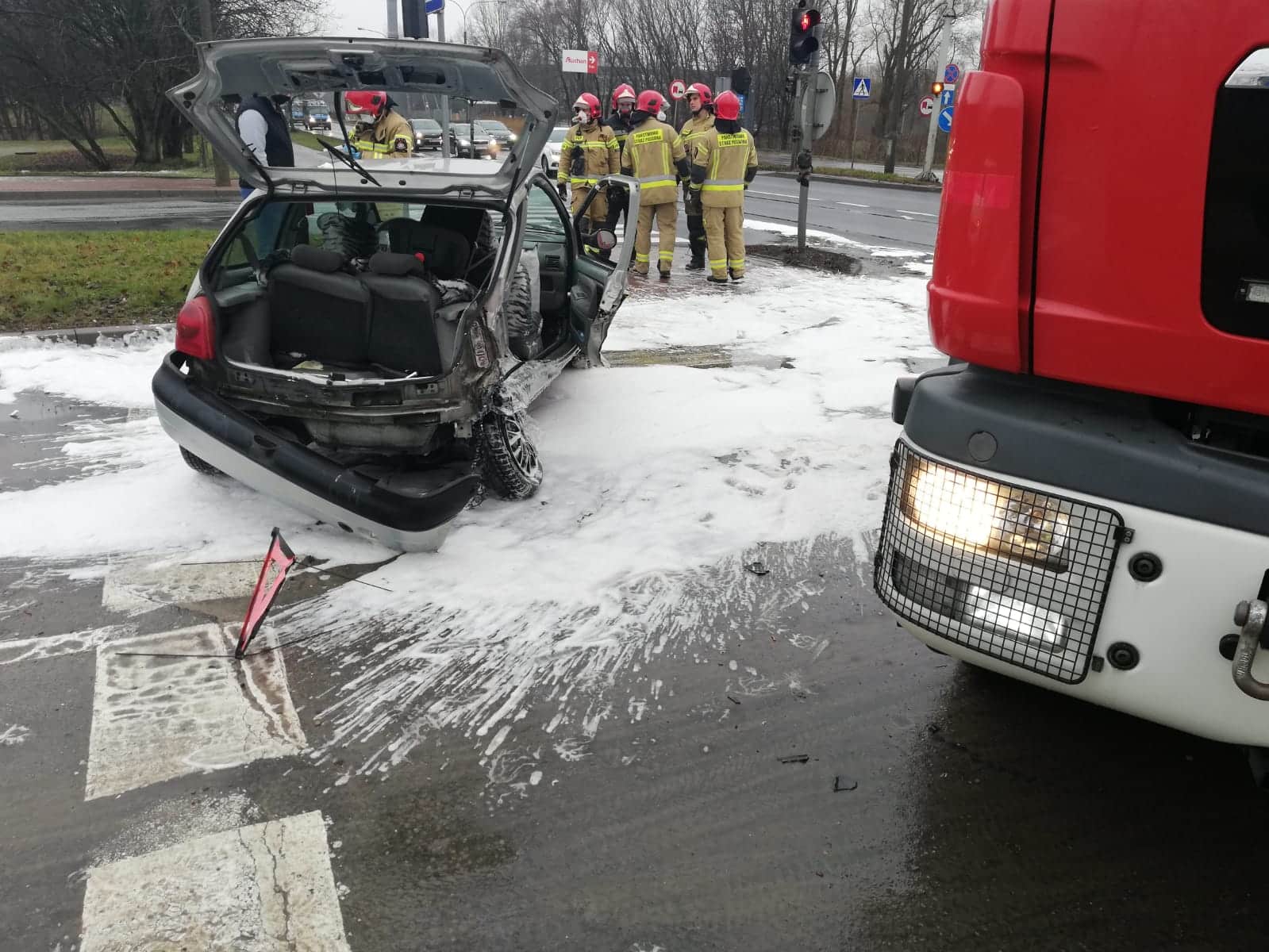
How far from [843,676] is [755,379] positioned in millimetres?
3675

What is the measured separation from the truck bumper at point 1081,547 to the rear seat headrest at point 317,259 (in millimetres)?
3127

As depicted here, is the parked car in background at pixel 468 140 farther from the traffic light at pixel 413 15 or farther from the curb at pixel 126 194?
the curb at pixel 126 194

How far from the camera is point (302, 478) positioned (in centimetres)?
371

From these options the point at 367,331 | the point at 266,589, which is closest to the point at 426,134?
the point at 367,331

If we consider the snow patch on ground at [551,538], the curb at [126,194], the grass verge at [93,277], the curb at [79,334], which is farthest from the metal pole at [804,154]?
the curb at [126,194]

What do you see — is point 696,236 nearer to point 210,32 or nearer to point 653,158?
point 653,158

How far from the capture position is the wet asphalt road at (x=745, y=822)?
216 centimetres

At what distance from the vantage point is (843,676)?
3162 millimetres

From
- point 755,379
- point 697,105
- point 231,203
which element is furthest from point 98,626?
point 231,203

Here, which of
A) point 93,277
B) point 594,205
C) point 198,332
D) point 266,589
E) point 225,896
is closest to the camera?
point 225,896

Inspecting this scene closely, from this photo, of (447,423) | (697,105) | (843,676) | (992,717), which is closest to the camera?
(992,717)

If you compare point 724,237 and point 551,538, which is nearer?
point 551,538

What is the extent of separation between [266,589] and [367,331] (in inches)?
59.3

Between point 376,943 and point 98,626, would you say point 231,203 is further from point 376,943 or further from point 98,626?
point 376,943
